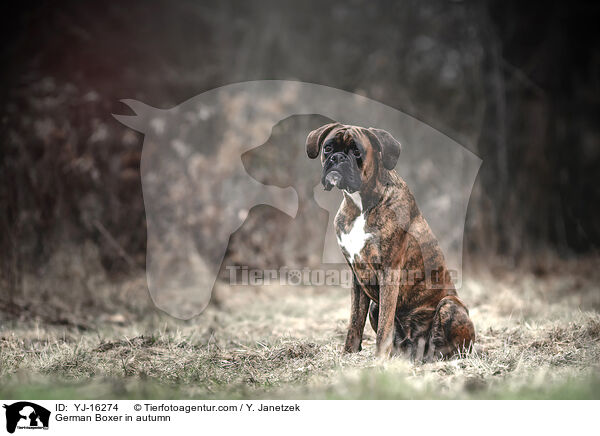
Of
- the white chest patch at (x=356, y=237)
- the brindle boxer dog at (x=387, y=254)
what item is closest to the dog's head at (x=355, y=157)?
the brindle boxer dog at (x=387, y=254)

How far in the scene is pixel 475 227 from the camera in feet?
25.5

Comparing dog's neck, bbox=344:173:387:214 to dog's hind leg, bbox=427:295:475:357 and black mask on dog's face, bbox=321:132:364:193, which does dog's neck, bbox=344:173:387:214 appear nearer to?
black mask on dog's face, bbox=321:132:364:193

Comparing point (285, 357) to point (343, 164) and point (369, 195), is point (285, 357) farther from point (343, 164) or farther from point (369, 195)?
point (343, 164)

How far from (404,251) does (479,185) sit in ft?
16.3

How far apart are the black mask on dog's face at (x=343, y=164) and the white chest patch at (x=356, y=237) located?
160 mm

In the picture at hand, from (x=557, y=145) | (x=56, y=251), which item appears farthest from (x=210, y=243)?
(x=557, y=145)

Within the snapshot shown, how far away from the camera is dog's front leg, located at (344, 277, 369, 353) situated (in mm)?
3594

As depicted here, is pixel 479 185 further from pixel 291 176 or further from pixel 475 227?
pixel 291 176

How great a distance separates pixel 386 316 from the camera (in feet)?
10.8
